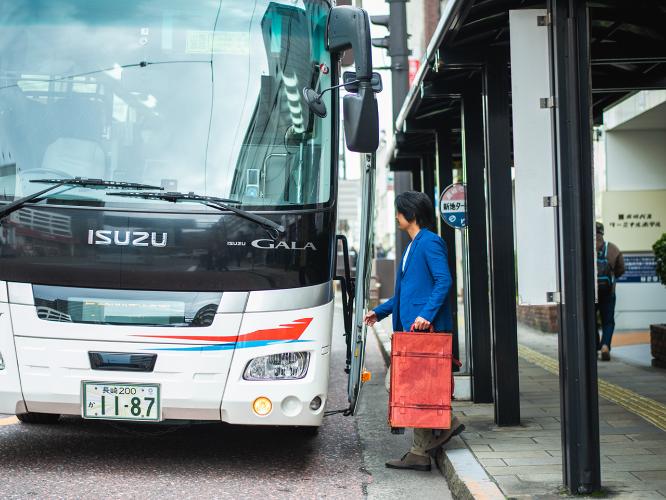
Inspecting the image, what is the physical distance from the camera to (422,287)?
6422 millimetres

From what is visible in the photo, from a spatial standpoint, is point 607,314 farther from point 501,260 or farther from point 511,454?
point 511,454

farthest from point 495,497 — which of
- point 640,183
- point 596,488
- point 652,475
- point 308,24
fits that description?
point 640,183

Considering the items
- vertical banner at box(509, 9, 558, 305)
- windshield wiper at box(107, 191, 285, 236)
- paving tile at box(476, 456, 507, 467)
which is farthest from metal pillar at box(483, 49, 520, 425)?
windshield wiper at box(107, 191, 285, 236)

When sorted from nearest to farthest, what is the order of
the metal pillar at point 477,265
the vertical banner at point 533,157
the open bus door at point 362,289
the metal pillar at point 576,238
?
the metal pillar at point 576,238 → the vertical banner at point 533,157 → the open bus door at point 362,289 → the metal pillar at point 477,265

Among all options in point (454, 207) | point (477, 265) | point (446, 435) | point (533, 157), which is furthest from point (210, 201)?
point (454, 207)

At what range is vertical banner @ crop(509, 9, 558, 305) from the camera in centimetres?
530

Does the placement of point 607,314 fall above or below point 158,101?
below

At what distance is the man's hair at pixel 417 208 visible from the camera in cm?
653

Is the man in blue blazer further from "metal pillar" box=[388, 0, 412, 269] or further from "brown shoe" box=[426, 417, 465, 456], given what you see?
"metal pillar" box=[388, 0, 412, 269]

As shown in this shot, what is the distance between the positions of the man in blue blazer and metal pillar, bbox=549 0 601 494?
1294mm

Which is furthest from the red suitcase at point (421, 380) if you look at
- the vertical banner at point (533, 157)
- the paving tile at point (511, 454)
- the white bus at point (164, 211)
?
the vertical banner at point (533, 157)

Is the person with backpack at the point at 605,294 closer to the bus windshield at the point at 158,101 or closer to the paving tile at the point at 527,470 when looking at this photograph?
the paving tile at the point at 527,470

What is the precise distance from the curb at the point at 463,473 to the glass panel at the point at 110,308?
1754 mm

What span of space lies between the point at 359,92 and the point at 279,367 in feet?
5.94
